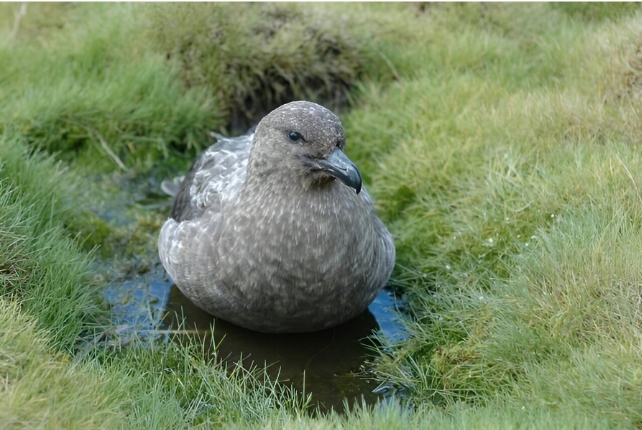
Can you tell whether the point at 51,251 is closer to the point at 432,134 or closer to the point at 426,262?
the point at 426,262

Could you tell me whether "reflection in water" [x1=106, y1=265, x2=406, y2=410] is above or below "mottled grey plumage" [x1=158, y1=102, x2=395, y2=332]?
below

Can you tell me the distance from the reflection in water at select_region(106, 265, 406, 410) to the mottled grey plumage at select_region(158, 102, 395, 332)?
146mm

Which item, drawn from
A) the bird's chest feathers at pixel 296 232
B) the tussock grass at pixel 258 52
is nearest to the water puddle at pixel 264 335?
the bird's chest feathers at pixel 296 232

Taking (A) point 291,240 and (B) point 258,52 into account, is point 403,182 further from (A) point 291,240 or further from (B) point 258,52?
(B) point 258,52

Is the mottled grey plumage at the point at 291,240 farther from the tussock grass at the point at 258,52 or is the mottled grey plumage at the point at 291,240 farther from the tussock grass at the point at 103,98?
the tussock grass at the point at 258,52

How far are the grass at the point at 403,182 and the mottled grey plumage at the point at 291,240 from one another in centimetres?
34

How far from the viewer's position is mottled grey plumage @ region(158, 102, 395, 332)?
149 inches

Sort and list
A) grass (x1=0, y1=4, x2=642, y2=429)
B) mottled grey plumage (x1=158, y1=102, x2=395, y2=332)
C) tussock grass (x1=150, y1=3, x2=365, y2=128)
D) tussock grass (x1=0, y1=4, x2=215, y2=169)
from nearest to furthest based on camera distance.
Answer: grass (x1=0, y1=4, x2=642, y2=429), mottled grey plumage (x1=158, y1=102, x2=395, y2=332), tussock grass (x1=0, y1=4, x2=215, y2=169), tussock grass (x1=150, y1=3, x2=365, y2=128)

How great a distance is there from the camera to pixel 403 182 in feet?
16.6

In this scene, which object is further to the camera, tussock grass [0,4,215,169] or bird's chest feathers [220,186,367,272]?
tussock grass [0,4,215,169]

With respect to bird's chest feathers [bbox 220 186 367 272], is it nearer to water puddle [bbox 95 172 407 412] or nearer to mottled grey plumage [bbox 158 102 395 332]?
mottled grey plumage [bbox 158 102 395 332]

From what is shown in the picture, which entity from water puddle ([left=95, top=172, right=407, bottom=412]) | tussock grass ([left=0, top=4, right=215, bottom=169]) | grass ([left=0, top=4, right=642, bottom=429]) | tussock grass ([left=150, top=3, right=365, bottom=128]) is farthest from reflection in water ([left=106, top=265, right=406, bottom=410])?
tussock grass ([left=150, top=3, right=365, bottom=128])

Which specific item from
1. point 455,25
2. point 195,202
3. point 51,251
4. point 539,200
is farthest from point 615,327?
point 455,25

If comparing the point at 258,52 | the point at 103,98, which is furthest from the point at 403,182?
the point at 103,98
